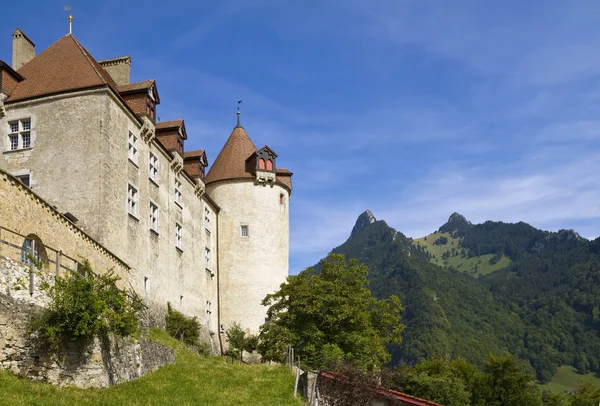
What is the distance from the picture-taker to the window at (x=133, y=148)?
43.1 meters

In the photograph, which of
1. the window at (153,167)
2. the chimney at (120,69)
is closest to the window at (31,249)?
the window at (153,167)

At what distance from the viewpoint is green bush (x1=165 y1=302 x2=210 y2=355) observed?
4575 cm

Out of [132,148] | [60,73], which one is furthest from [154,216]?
[60,73]

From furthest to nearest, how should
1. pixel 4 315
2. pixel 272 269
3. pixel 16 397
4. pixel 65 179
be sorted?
pixel 272 269
pixel 65 179
pixel 4 315
pixel 16 397

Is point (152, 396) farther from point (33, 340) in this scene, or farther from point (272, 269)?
point (272, 269)

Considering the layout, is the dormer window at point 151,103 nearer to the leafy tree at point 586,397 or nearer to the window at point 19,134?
the window at point 19,134

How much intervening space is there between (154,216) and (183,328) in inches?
272

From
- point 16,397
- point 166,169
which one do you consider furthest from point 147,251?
point 16,397

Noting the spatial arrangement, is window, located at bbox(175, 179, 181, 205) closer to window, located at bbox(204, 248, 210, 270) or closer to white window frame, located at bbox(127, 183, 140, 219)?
window, located at bbox(204, 248, 210, 270)

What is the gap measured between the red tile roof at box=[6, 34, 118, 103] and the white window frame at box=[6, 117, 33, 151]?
1.24 metres

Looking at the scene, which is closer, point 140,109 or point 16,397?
point 16,397

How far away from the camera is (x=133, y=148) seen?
43500mm

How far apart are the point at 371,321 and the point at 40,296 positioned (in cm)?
3277

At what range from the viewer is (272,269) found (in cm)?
6041
